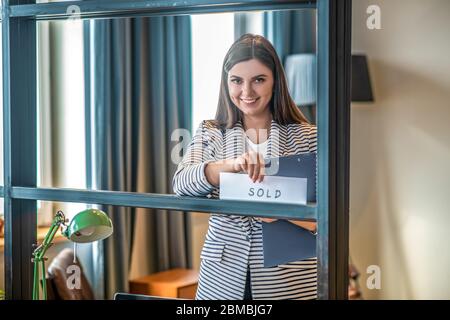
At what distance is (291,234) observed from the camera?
1179 millimetres

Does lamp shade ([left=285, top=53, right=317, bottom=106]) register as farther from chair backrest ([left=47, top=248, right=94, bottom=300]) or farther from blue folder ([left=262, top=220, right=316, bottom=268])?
blue folder ([left=262, top=220, right=316, bottom=268])

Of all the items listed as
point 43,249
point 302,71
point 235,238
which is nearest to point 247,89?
point 235,238

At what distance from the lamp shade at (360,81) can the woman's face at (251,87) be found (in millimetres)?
1908

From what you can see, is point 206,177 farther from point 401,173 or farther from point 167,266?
point 401,173

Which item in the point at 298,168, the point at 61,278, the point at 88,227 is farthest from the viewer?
the point at 61,278

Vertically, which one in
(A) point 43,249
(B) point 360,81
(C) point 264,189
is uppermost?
(B) point 360,81

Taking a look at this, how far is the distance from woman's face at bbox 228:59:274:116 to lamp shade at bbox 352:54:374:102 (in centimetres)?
191

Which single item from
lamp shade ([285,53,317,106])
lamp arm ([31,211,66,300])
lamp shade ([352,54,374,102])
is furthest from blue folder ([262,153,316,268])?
lamp shade ([352,54,374,102])

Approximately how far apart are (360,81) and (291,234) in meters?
1.95

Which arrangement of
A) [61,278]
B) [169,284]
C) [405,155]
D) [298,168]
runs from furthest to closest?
1. [405,155]
2. [169,284]
3. [61,278]
4. [298,168]

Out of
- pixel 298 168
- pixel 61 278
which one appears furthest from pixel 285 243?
pixel 61 278

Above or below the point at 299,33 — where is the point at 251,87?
below

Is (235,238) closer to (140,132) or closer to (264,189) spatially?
(264,189)

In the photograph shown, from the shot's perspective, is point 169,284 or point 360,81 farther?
point 360,81
